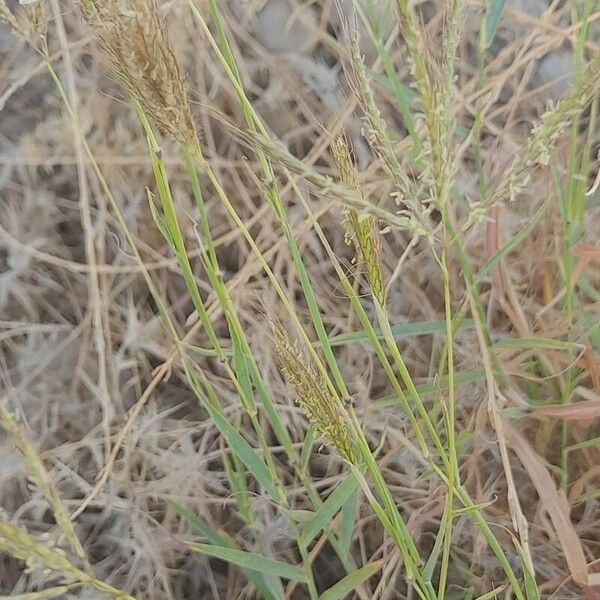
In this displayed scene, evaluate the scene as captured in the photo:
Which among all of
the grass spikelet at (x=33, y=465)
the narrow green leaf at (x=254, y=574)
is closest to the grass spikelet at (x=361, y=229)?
the grass spikelet at (x=33, y=465)

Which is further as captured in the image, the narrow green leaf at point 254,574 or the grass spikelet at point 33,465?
the narrow green leaf at point 254,574

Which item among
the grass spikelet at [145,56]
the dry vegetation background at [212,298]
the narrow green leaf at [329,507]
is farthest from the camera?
the dry vegetation background at [212,298]

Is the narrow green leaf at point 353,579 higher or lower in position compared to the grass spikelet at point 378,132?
lower

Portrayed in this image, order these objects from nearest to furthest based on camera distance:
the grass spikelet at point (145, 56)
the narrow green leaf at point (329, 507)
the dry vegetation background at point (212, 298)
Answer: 1. the grass spikelet at point (145, 56)
2. the narrow green leaf at point (329, 507)
3. the dry vegetation background at point (212, 298)

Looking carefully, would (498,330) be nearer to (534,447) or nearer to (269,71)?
(534,447)

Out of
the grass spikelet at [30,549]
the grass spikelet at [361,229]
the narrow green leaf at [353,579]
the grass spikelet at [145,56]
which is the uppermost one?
the grass spikelet at [145,56]

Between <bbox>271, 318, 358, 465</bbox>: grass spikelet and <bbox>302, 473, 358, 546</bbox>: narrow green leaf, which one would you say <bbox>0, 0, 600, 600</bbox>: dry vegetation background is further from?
<bbox>271, 318, 358, 465</bbox>: grass spikelet

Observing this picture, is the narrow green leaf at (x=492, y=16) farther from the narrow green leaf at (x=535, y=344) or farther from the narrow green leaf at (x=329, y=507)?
the narrow green leaf at (x=329, y=507)

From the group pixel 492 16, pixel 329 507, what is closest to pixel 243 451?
pixel 329 507
